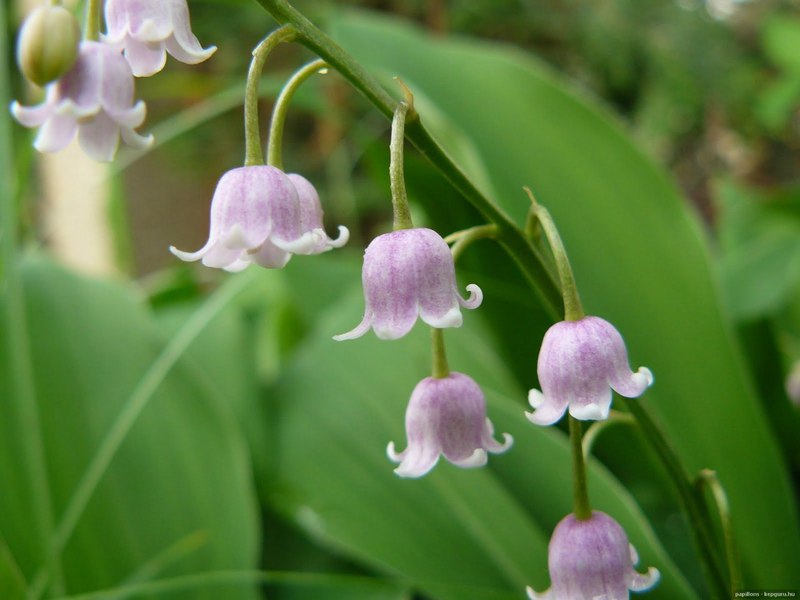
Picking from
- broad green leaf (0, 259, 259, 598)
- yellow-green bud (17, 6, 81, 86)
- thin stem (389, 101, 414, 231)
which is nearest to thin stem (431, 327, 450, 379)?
thin stem (389, 101, 414, 231)

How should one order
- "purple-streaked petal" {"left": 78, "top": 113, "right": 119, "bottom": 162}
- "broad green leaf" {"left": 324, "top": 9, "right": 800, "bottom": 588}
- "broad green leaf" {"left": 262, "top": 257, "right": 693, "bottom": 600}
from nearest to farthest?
1. "purple-streaked petal" {"left": 78, "top": 113, "right": 119, "bottom": 162}
2. "broad green leaf" {"left": 262, "top": 257, "right": 693, "bottom": 600}
3. "broad green leaf" {"left": 324, "top": 9, "right": 800, "bottom": 588}

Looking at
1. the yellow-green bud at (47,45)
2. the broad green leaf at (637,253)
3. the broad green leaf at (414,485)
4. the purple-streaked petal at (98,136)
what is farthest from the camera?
the broad green leaf at (637,253)

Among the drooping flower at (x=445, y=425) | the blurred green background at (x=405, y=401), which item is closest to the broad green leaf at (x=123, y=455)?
the blurred green background at (x=405, y=401)

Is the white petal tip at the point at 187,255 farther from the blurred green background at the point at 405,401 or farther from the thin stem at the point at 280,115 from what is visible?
the blurred green background at the point at 405,401

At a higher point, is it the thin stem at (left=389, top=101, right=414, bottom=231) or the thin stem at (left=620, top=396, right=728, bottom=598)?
the thin stem at (left=389, top=101, right=414, bottom=231)

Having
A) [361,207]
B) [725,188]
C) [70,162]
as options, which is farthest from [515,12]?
[725,188]

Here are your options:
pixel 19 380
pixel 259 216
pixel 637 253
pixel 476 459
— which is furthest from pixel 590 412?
pixel 19 380

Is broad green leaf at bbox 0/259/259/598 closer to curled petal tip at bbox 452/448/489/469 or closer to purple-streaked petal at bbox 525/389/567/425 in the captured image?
curled petal tip at bbox 452/448/489/469
